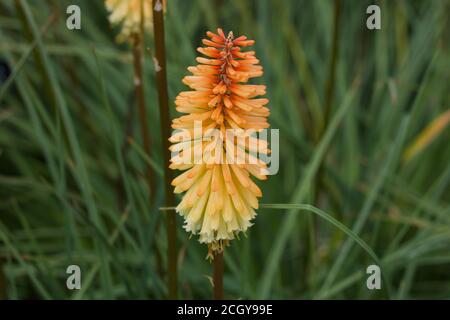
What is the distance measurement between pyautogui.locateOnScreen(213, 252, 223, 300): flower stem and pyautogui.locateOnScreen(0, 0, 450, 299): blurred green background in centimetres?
47

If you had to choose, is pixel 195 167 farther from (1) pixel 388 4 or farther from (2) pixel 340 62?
(1) pixel 388 4

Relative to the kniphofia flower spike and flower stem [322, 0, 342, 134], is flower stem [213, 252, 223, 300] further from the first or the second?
flower stem [322, 0, 342, 134]

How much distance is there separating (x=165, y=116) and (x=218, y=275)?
0.49 metres

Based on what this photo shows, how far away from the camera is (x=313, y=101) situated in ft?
12.6

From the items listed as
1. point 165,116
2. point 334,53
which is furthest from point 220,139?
point 334,53

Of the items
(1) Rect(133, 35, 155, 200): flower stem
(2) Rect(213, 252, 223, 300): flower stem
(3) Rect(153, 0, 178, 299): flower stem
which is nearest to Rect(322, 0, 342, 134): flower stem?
(1) Rect(133, 35, 155, 200): flower stem

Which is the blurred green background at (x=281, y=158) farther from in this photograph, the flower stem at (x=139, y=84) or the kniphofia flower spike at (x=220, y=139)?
the kniphofia flower spike at (x=220, y=139)

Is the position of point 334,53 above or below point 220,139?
above

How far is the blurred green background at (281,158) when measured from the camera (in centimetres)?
262

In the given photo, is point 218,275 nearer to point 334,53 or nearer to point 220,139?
point 220,139

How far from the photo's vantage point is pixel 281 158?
3.66 meters

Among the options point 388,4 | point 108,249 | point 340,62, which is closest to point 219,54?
point 108,249
